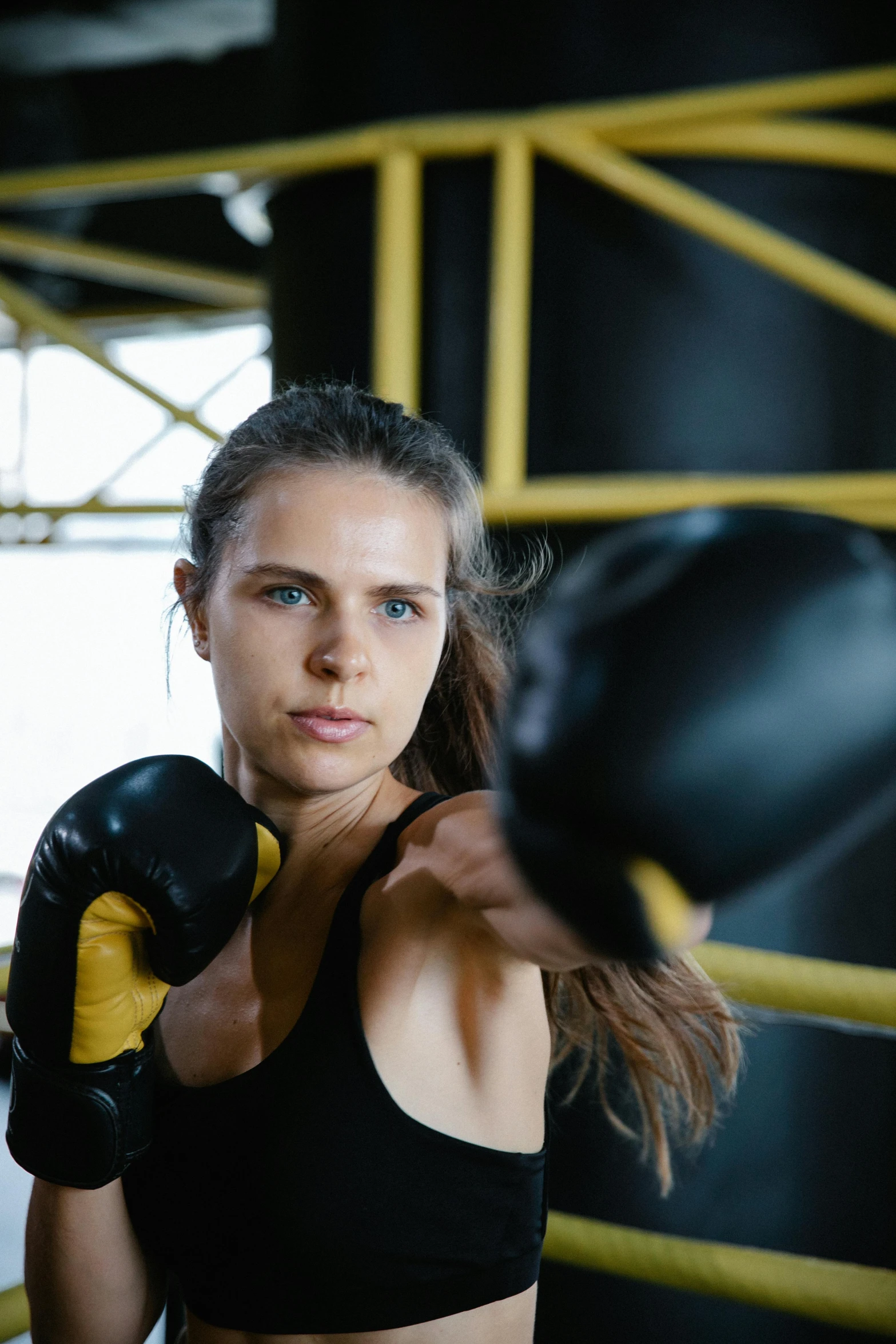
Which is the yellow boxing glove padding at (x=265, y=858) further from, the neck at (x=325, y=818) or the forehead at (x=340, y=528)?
the forehead at (x=340, y=528)

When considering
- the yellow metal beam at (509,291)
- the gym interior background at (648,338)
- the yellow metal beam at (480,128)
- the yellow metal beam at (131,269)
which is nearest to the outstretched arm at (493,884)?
the gym interior background at (648,338)

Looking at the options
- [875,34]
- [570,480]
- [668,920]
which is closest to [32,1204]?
[668,920]

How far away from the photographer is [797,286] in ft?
4.58

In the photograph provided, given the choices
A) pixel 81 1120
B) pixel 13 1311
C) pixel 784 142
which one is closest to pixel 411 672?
pixel 81 1120

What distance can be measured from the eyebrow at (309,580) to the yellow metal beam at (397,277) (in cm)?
66

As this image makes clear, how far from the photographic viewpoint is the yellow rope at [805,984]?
0.93 metres

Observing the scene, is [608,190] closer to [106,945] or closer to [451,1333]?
[106,945]

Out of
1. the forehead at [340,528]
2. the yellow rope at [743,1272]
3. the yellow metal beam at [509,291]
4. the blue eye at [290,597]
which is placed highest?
the yellow metal beam at [509,291]

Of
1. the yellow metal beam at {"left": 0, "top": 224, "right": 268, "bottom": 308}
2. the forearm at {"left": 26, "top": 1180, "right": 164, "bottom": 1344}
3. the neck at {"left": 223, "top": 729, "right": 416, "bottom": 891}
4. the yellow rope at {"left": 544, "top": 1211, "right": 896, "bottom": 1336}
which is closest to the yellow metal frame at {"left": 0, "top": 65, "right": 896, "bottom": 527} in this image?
the neck at {"left": 223, "top": 729, "right": 416, "bottom": 891}

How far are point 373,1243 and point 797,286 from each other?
1152mm

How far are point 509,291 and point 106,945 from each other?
94cm

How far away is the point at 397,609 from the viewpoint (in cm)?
89

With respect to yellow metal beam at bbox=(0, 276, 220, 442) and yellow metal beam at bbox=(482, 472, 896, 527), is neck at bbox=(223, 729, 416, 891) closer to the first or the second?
yellow metal beam at bbox=(482, 472, 896, 527)

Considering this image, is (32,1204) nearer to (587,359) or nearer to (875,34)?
(587,359)
